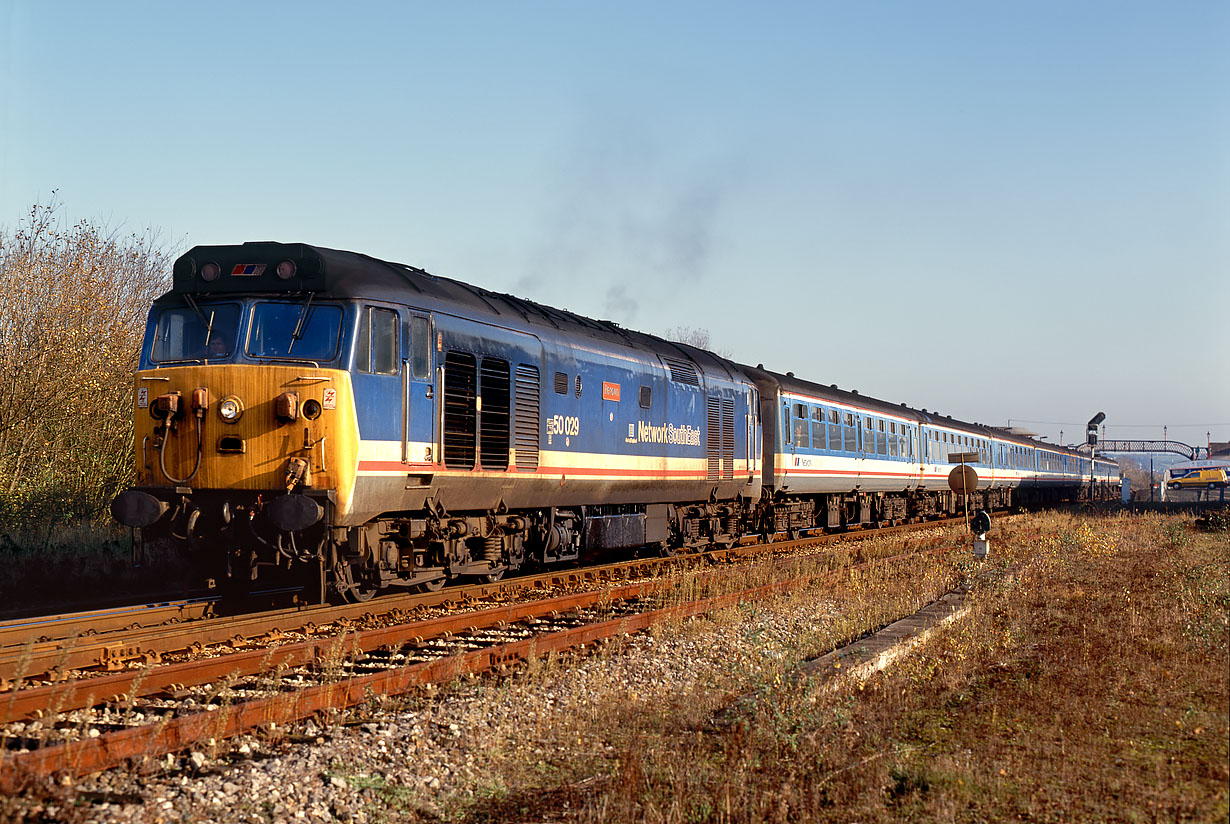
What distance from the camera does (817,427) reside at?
2644 centimetres

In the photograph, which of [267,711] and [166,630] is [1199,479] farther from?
[267,711]

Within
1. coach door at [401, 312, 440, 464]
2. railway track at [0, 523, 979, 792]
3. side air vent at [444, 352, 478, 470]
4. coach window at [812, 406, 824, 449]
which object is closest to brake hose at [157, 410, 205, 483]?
railway track at [0, 523, 979, 792]

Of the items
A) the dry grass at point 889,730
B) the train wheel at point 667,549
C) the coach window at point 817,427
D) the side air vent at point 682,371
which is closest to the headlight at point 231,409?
the dry grass at point 889,730

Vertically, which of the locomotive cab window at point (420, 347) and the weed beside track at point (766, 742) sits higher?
the locomotive cab window at point (420, 347)

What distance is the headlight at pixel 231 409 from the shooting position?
10844mm

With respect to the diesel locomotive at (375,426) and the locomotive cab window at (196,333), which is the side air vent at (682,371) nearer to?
the diesel locomotive at (375,426)

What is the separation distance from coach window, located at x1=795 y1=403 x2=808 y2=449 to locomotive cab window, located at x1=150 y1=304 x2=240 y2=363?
16.5 m

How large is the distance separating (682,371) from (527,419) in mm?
6044

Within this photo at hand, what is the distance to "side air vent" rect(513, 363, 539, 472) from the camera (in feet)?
45.8

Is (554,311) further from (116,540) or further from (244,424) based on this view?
(116,540)

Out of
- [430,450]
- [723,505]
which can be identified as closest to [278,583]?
[430,450]

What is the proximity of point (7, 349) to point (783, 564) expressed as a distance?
620 inches

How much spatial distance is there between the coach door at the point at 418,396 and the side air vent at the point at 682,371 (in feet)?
25.0

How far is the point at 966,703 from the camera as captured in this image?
8367 mm
